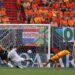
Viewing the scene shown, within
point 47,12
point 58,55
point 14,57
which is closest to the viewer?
point 14,57

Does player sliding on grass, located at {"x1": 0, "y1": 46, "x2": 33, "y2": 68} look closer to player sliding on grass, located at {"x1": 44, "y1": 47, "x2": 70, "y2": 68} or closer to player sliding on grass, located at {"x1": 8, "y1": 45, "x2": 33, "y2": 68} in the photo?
player sliding on grass, located at {"x1": 8, "y1": 45, "x2": 33, "y2": 68}

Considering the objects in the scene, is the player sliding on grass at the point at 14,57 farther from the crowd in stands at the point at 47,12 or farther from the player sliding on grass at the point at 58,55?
the crowd in stands at the point at 47,12

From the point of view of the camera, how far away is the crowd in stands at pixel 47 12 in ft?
54.3

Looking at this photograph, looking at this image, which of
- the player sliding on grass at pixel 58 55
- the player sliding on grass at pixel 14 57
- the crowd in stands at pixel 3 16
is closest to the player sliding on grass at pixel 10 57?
the player sliding on grass at pixel 14 57

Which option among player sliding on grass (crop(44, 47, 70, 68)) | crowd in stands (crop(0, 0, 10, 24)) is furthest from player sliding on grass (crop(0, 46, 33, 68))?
crowd in stands (crop(0, 0, 10, 24))

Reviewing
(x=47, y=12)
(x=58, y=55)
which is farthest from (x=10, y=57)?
(x=47, y=12)

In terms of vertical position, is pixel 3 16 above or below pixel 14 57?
above

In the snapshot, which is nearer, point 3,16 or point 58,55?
point 58,55

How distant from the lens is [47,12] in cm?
1731

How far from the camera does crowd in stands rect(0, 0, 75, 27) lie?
54.3ft

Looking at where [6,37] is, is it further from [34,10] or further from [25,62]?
[34,10]

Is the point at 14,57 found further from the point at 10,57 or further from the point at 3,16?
Result: the point at 3,16

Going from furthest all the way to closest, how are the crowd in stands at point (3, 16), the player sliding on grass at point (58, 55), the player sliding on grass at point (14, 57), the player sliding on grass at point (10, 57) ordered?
the crowd in stands at point (3, 16), the player sliding on grass at point (58, 55), the player sliding on grass at point (14, 57), the player sliding on grass at point (10, 57)

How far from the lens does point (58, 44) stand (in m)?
14.4
